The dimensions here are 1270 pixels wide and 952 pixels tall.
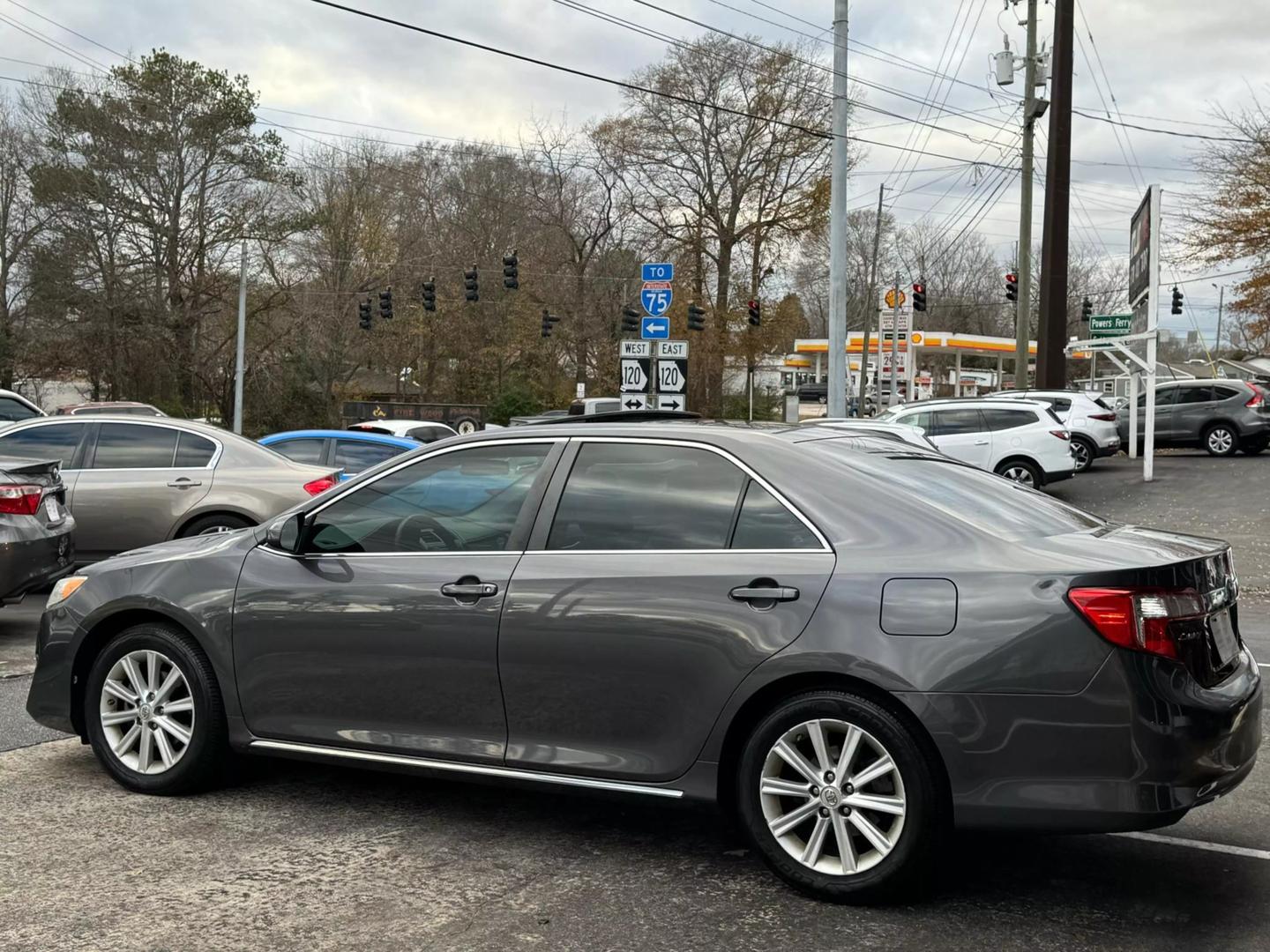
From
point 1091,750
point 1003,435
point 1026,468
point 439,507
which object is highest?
point 439,507

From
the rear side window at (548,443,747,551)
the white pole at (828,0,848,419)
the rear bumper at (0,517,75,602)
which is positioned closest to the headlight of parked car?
the rear side window at (548,443,747,551)

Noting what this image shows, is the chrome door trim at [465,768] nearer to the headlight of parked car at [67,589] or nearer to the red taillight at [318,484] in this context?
the headlight of parked car at [67,589]

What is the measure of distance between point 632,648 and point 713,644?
0.96 feet

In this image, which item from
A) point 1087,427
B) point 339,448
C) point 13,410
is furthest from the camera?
point 1087,427

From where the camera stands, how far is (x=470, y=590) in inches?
177

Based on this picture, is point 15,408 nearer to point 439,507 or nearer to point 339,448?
point 339,448

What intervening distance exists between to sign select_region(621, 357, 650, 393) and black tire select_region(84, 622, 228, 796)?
1132 centimetres

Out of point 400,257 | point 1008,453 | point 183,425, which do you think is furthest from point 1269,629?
point 400,257

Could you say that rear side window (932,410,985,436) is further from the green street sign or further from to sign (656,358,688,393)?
to sign (656,358,688,393)

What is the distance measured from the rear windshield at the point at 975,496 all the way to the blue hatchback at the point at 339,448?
9112 mm

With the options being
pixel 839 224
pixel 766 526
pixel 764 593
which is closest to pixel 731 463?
pixel 766 526

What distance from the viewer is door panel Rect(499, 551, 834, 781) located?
159 inches

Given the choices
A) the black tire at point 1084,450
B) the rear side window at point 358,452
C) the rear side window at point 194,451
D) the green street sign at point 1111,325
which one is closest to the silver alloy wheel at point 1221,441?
the black tire at point 1084,450

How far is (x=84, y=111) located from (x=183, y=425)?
36812 millimetres
